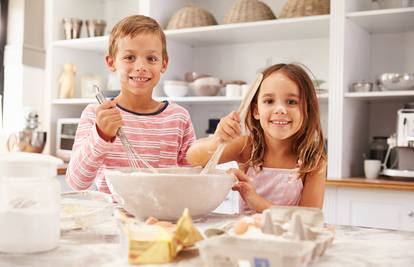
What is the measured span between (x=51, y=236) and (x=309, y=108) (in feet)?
2.46

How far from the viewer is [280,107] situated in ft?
3.91

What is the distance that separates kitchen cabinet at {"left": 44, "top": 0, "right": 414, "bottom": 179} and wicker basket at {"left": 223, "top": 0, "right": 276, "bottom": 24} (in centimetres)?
6

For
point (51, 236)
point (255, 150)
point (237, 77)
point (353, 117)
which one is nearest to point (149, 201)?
point (51, 236)

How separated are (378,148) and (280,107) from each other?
5.33 feet

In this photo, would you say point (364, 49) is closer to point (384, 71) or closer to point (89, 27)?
point (384, 71)

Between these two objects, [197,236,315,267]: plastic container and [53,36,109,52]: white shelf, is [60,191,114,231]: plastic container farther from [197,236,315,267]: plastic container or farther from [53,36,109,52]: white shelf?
[53,36,109,52]: white shelf

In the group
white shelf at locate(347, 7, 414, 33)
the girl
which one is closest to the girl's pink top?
the girl

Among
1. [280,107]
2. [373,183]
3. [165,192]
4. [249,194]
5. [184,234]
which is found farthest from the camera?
[373,183]

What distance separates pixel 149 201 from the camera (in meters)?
0.86

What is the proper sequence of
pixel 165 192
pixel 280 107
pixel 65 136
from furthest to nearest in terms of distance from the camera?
pixel 65 136 < pixel 280 107 < pixel 165 192

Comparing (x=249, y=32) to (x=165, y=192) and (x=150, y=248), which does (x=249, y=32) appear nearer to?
(x=165, y=192)

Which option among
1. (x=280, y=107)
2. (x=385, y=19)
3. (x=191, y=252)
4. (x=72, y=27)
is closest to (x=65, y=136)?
(x=72, y=27)

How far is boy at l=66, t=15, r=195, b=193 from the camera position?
122cm

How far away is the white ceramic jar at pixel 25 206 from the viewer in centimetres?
71
